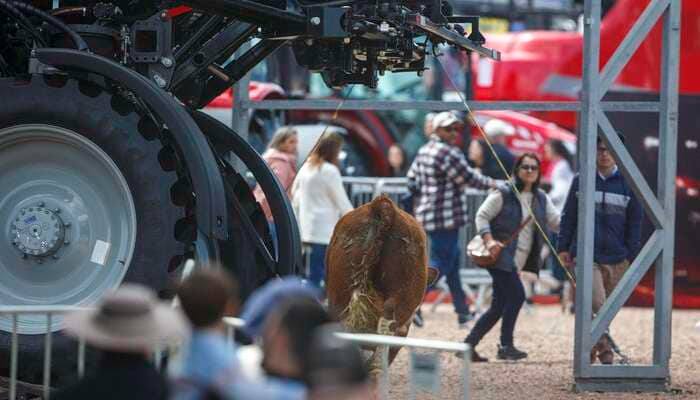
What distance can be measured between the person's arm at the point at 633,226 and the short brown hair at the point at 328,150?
3.10 meters

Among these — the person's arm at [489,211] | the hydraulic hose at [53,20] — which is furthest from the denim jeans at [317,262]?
the hydraulic hose at [53,20]

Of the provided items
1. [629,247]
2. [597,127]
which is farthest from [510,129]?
[597,127]

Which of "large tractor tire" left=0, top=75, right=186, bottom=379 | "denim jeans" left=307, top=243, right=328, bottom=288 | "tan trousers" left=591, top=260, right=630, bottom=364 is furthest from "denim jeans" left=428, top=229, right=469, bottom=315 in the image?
"large tractor tire" left=0, top=75, right=186, bottom=379

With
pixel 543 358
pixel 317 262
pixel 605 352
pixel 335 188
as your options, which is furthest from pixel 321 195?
pixel 605 352

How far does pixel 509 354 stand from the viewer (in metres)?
12.0

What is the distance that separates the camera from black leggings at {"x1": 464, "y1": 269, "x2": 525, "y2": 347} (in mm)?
11898

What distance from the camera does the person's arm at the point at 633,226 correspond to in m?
11.1

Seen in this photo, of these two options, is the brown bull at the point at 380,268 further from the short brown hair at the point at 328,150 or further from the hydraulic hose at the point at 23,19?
the short brown hair at the point at 328,150

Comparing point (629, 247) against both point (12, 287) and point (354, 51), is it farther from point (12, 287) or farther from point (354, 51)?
point (12, 287)

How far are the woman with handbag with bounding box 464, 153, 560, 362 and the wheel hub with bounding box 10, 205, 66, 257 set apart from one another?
4793 millimetres

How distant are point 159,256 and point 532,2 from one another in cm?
2123

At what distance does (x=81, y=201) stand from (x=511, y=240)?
17.3 ft

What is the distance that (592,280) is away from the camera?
1009 cm

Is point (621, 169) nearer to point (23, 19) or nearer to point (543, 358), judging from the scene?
point (543, 358)
